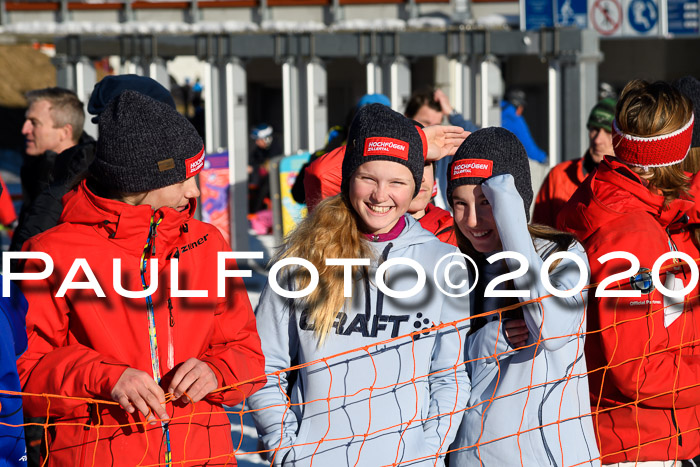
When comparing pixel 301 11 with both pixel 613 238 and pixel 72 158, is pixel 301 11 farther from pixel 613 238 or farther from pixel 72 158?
pixel 613 238

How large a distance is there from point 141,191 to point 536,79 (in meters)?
18.6

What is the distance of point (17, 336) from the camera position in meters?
2.43

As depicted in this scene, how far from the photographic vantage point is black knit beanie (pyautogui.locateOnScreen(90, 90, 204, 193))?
2631mm

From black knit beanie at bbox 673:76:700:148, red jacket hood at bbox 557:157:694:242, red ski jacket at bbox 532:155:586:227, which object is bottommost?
red ski jacket at bbox 532:155:586:227

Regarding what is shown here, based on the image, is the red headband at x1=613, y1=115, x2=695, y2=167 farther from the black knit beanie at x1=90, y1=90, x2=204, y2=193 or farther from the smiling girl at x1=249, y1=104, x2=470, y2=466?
the black knit beanie at x1=90, y1=90, x2=204, y2=193

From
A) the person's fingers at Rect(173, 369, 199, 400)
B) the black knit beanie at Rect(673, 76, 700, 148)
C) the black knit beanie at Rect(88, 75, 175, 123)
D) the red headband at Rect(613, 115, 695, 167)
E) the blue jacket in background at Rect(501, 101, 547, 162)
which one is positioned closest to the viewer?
the person's fingers at Rect(173, 369, 199, 400)

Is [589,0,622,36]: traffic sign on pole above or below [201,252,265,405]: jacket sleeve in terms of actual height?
above

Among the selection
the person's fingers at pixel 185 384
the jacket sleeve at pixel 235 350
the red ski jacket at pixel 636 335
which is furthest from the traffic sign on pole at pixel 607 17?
the person's fingers at pixel 185 384

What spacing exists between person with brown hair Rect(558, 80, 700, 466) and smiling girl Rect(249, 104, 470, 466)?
0.48 meters

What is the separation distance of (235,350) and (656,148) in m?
1.56

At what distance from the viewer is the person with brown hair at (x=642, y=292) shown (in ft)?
9.09

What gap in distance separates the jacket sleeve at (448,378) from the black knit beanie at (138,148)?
0.92 meters

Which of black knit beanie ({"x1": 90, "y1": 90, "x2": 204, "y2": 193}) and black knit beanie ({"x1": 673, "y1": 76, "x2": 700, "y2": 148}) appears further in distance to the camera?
black knit beanie ({"x1": 673, "y1": 76, "x2": 700, "y2": 148})

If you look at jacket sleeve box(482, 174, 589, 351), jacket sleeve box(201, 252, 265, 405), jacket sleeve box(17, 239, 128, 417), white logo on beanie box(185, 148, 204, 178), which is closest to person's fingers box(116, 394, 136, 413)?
jacket sleeve box(17, 239, 128, 417)
